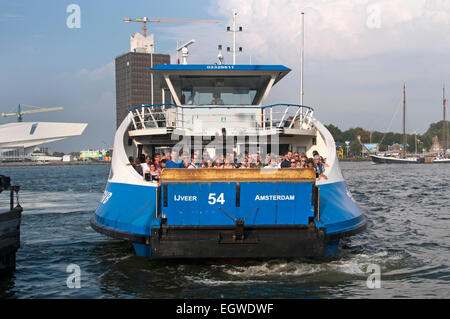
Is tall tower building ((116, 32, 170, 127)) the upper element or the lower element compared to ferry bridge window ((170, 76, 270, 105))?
upper

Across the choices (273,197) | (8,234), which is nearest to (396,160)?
(273,197)

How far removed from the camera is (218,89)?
12859 mm

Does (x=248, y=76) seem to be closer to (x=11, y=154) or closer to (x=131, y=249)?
(x=131, y=249)

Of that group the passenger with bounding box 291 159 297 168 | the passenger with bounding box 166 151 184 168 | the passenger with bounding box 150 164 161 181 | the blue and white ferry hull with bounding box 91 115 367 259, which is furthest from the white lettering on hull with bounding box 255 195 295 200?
the passenger with bounding box 150 164 161 181

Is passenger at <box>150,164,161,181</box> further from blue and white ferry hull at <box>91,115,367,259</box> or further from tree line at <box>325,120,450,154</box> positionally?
tree line at <box>325,120,450,154</box>

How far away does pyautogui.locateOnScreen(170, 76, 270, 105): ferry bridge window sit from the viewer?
1261 centimetres

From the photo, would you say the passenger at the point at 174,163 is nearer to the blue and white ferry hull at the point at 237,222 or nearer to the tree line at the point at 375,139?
the blue and white ferry hull at the point at 237,222

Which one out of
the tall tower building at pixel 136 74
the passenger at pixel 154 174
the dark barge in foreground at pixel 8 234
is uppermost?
the tall tower building at pixel 136 74

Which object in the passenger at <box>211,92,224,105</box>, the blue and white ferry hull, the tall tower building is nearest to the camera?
the blue and white ferry hull

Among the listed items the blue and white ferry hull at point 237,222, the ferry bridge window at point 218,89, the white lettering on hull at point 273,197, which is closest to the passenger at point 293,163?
the blue and white ferry hull at point 237,222

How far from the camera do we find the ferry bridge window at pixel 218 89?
41.4ft

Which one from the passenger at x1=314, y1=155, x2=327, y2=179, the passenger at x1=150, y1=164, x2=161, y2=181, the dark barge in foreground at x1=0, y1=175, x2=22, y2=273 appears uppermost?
the passenger at x1=314, y1=155, x2=327, y2=179
